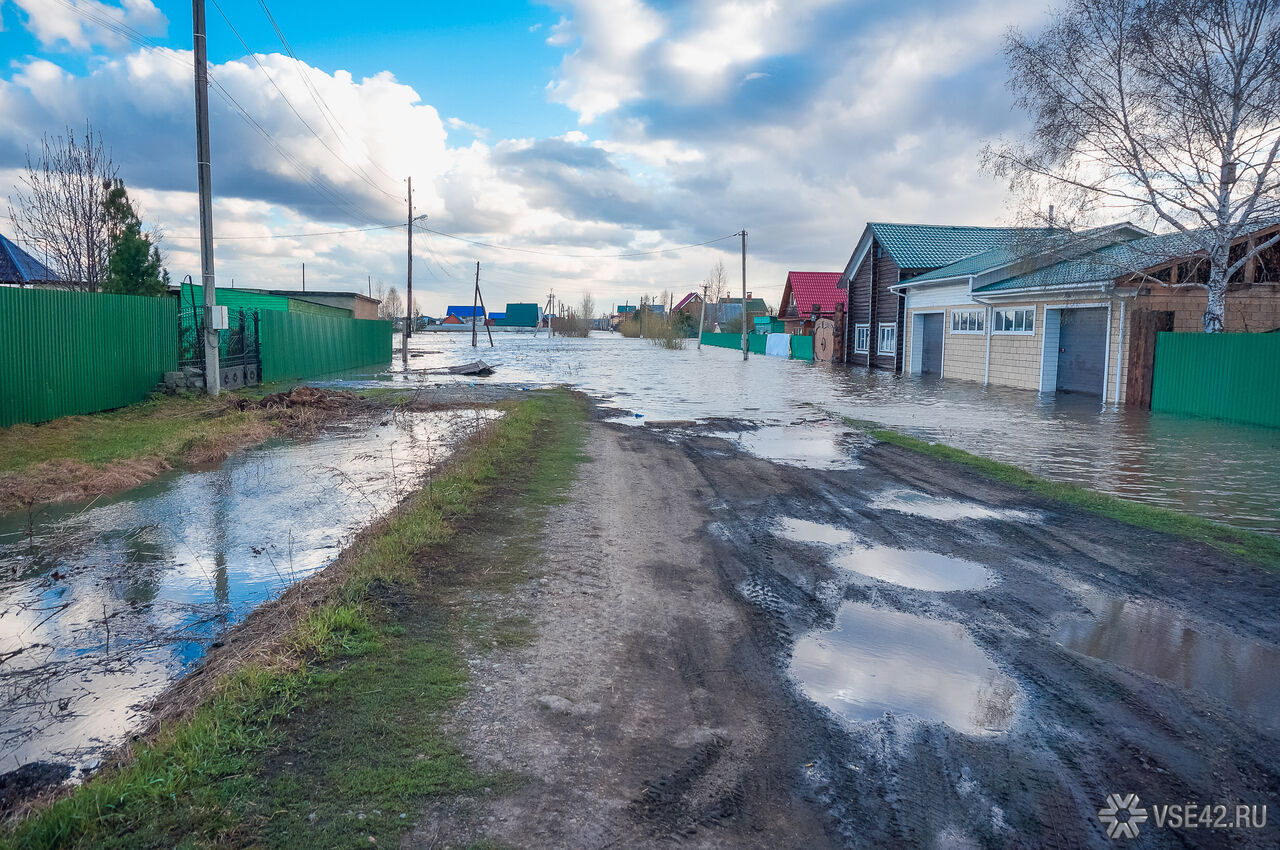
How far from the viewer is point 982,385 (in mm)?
25188

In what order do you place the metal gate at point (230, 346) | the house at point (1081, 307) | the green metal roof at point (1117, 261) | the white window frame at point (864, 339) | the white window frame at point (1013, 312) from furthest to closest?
1. the white window frame at point (864, 339)
2. the white window frame at point (1013, 312)
3. the metal gate at point (230, 346)
4. the house at point (1081, 307)
5. the green metal roof at point (1117, 261)

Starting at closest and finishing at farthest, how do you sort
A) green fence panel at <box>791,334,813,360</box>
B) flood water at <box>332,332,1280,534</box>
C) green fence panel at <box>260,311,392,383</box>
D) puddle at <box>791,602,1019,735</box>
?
puddle at <box>791,602,1019,735</box> → flood water at <box>332,332,1280,534</box> → green fence panel at <box>260,311,392,383</box> → green fence panel at <box>791,334,813,360</box>

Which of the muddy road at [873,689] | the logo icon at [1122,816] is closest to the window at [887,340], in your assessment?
the muddy road at [873,689]

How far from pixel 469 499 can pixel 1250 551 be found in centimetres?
671

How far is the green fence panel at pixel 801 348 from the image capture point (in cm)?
4619

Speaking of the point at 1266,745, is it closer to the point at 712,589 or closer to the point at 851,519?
the point at 712,589

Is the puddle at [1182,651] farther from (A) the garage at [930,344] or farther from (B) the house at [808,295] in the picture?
(B) the house at [808,295]

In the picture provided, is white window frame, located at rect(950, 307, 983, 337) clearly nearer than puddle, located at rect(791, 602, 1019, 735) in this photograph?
No

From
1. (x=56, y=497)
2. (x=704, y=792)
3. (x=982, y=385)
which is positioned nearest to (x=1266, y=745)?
(x=704, y=792)

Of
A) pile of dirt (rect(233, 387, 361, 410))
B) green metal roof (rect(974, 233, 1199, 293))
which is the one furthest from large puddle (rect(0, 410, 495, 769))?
green metal roof (rect(974, 233, 1199, 293))

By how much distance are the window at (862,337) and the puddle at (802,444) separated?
2357 cm

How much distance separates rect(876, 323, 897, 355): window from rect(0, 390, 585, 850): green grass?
31.3 metres

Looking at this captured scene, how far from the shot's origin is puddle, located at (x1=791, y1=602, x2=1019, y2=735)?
3885 mm

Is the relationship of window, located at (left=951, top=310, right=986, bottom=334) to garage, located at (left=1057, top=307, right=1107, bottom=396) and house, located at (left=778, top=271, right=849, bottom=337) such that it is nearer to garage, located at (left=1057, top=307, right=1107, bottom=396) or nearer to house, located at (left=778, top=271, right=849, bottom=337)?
garage, located at (left=1057, top=307, right=1107, bottom=396)
